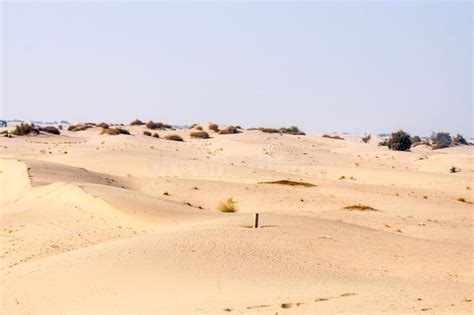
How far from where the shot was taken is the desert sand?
8.85 metres

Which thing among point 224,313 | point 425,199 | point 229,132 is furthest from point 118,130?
point 224,313

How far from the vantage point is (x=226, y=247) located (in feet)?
40.1

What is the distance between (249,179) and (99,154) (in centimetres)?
1098

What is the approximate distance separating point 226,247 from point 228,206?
9.49 m

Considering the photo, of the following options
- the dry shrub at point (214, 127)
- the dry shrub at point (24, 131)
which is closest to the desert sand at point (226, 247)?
the dry shrub at point (24, 131)

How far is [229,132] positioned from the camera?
65000mm

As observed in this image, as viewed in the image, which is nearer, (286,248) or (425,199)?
(286,248)

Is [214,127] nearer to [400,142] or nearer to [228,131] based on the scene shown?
[228,131]

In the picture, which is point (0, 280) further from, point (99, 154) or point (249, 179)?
point (99, 154)

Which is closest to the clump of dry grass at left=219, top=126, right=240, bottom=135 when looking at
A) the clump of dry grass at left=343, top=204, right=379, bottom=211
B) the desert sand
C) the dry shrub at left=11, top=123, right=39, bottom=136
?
the dry shrub at left=11, top=123, right=39, bottom=136

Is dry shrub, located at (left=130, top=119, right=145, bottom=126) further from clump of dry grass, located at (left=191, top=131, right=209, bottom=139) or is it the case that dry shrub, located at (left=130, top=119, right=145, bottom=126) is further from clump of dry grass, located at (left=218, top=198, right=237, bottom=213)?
clump of dry grass, located at (left=218, top=198, right=237, bottom=213)

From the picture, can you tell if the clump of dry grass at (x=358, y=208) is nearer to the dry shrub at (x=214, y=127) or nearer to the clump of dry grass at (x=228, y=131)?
the clump of dry grass at (x=228, y=131)

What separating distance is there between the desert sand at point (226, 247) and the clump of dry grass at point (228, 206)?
0.38 m

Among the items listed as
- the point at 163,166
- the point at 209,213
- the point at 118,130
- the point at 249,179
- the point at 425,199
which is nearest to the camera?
the point at 209,213
